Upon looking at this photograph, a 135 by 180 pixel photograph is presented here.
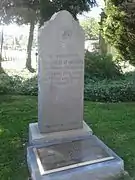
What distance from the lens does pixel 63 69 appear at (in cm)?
472

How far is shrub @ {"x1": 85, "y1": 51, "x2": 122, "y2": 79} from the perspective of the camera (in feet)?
38.2

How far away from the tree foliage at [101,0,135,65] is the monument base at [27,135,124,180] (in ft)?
18.6

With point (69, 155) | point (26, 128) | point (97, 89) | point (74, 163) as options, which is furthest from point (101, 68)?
point (74, 163)

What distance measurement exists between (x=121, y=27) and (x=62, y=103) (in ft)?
17.3

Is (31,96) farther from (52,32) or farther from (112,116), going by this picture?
(52,32)

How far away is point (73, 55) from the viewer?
15.6 feet

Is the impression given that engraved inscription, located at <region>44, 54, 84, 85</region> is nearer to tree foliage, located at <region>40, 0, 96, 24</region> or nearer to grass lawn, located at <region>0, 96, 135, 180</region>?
grass lawn, located at <region>0, 96, 135, 180</region>

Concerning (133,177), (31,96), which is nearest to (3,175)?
(133,177)

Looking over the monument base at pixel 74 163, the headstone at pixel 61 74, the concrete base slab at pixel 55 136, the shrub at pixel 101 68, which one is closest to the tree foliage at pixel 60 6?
the shrub at pixel 101 68

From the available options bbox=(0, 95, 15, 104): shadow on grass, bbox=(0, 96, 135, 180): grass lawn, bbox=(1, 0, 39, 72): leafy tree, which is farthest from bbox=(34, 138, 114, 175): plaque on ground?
bbox=(1, 0, 39, 72): leafy tree

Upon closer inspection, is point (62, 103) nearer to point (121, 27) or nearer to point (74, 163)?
point (74, 163)

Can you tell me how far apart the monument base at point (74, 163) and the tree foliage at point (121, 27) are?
568 cm

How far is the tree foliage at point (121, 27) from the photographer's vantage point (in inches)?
354

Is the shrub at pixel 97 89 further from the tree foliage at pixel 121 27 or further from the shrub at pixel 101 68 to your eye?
the tree foliage at pixel 121 27
